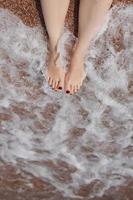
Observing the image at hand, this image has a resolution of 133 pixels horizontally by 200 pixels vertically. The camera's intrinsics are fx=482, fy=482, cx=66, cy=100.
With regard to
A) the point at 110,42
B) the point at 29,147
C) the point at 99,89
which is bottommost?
the point at 29,147

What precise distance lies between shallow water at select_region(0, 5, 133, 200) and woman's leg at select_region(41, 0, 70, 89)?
104 millimetres

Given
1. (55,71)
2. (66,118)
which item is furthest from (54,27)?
(66,118)

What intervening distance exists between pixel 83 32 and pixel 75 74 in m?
0.29

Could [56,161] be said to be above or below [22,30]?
below

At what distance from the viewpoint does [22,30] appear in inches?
131

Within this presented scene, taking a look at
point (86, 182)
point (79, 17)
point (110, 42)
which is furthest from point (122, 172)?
point (79, 17)

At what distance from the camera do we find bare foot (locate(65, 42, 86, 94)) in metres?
3.22

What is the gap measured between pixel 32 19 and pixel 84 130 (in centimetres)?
87

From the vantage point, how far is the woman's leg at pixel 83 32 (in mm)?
3082

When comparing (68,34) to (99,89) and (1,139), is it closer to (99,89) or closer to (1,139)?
(99,89)

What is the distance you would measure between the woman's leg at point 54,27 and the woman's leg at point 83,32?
7cm

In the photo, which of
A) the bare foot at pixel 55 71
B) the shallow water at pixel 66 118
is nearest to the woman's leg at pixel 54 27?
the bare foot at pixel 55 71

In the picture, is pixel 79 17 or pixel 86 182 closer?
pixel 79 17

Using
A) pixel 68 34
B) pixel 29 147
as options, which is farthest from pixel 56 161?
pixel 68 34
